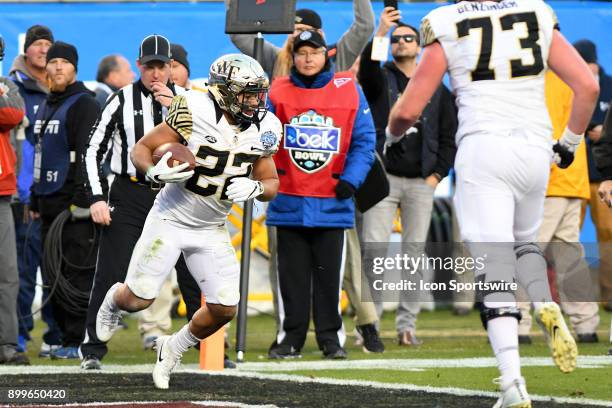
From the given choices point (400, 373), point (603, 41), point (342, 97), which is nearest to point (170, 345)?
point (400, 373)

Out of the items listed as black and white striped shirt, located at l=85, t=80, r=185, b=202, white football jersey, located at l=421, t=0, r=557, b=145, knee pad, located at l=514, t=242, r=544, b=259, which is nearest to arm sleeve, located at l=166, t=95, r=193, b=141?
white football jersey, located at l=421, t=0, r=557, b=145

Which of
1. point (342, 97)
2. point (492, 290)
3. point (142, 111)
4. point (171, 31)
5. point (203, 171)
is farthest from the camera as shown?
point (171, 31)

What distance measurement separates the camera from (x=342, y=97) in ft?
30.0

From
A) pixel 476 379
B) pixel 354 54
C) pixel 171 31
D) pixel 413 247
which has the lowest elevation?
pixel 476 379

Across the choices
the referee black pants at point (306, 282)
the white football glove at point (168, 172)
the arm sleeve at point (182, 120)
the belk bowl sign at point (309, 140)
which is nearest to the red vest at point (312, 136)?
the belk bowl sign at point (309, 140)

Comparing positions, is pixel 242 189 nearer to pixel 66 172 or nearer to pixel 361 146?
pixel 361 146

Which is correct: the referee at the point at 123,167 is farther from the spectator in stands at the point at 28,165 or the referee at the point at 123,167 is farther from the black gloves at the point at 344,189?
the spectator in stands at the point at 28,165

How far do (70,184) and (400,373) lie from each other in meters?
3.10

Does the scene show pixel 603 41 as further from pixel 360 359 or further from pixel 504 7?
pixel 504 7

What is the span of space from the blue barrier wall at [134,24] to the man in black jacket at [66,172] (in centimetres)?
329

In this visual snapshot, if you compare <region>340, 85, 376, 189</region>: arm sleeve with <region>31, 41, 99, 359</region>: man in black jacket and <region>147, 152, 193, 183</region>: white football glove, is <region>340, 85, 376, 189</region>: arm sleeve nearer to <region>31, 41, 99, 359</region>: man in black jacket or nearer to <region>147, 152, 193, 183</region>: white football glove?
<region>31, 41, 99, 359</region>: man in black jacket

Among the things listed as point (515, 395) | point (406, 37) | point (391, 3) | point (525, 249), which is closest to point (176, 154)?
point (525, 249)

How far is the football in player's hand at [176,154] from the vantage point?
21.7 feet

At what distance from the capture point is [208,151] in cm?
689
